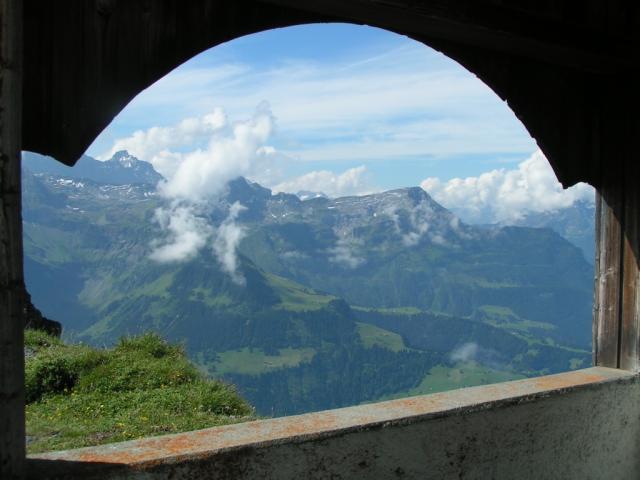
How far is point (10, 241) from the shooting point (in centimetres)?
190

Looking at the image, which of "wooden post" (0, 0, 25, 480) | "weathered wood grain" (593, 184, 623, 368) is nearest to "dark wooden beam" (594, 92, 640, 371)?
"weathered wood grain" (593, 184, 623, 368)

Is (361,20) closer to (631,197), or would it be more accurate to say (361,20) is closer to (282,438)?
(282,438)

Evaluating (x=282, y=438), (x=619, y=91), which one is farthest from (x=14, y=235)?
(x=619, y=91)

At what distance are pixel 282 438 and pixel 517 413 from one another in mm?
1476

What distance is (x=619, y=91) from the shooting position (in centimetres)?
407

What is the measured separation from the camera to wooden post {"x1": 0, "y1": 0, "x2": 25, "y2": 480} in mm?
1880

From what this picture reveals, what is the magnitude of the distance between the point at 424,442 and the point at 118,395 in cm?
553

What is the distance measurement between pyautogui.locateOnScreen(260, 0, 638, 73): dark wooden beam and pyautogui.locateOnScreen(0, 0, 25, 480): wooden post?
1.02m

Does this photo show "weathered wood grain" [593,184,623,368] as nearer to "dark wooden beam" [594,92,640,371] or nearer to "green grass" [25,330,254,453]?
"dark wooden beam" [594,92,640,371]

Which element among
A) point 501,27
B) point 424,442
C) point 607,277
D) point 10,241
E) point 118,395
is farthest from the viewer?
point 118,395

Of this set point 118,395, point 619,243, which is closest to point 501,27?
point 619,243

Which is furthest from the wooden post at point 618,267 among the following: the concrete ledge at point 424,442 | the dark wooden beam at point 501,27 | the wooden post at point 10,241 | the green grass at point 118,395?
the green grass at point 118,395

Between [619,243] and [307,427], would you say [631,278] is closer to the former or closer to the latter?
[619,243]

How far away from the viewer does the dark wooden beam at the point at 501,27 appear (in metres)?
2.69
